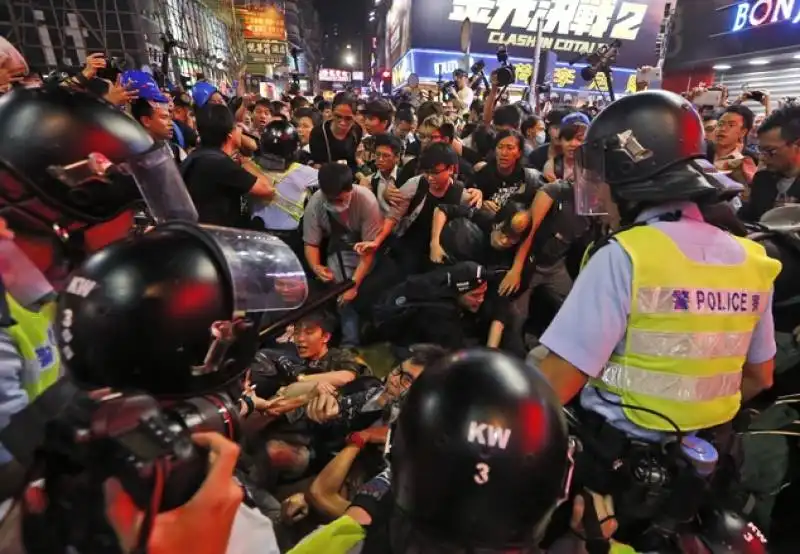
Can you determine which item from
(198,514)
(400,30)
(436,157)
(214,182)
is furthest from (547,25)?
(198,514)

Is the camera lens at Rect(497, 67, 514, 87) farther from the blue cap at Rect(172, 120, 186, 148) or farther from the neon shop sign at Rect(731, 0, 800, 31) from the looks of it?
the neon shop sign at Rect(731, 0, 800, 31)

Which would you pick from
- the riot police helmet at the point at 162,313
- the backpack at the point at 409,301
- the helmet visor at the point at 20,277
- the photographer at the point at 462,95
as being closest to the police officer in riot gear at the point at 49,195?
the helmet visor at the point at 20,277

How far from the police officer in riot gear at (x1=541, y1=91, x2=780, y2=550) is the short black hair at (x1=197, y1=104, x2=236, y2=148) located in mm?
2707

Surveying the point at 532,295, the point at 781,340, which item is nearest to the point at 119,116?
the point at 781,340

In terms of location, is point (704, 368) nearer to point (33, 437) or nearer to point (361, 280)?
point (33, 437)

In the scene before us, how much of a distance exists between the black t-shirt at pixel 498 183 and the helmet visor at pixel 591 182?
2.24 m

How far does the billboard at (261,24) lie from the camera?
26312mm

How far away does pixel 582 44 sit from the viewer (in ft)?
89.2

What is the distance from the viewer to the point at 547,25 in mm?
25984

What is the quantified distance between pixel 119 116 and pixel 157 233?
2.15 ft

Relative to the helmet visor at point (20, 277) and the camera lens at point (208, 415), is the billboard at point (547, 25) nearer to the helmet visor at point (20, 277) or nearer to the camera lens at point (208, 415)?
the helmet visor at point (20, 277)

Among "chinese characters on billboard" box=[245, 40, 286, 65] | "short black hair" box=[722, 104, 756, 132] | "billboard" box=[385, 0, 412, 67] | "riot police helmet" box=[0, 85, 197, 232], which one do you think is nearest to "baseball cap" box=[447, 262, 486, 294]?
"riot police helmet" box=[0, 85, 197, 232]

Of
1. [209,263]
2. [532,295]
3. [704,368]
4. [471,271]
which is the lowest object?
[532,295]

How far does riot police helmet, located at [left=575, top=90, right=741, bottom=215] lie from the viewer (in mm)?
1681
